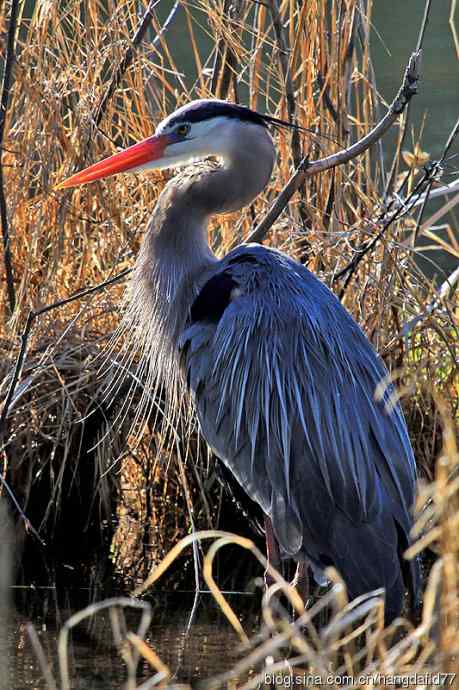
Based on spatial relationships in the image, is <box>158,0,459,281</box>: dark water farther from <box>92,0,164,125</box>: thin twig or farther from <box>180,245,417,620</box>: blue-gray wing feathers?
<box>180,245,417,620</box>: blue-gray wing feathers

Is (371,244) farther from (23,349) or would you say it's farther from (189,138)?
(23,349)

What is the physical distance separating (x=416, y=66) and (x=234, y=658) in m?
1.76

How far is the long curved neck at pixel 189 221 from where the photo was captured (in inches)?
153

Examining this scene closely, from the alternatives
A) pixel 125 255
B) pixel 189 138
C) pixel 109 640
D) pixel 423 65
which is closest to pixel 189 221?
pixel 189 138

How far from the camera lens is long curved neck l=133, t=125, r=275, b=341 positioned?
3893 millimetres

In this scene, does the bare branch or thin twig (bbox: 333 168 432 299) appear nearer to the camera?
thin twig (bbox: 333 168 432 299)

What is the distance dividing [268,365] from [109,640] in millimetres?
949

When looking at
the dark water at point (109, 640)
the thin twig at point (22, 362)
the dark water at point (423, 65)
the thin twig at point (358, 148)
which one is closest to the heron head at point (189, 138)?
the thin twig at point (358, 148)

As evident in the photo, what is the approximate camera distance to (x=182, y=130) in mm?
3904

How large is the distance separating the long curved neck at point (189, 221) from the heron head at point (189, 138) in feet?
0.08

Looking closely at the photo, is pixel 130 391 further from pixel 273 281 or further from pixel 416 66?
pixel 416 66

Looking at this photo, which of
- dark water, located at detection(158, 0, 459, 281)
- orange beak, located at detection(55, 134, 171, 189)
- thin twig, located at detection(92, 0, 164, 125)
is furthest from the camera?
dark water, located at detection(158, 0, 459, 281)

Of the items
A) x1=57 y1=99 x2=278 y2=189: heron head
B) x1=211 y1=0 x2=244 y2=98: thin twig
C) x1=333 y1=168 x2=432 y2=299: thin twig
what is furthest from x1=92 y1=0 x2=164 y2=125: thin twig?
x1=333 y1=168 x2=432 y2=299: thin twig

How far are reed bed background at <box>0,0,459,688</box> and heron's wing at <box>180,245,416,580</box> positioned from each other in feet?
1.38
